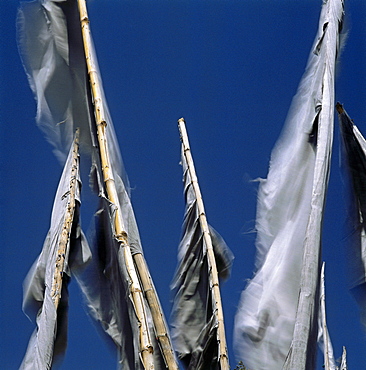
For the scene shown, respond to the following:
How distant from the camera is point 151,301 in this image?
250 cm

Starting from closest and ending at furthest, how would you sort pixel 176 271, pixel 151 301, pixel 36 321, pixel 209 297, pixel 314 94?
pixel 314 94 < pixel 151 301 < pixel 36 321 < pixel 209 297 < pixel 176 271

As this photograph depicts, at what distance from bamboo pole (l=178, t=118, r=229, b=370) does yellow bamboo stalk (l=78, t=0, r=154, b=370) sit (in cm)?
51

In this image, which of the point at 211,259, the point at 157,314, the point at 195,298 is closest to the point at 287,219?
the point at 157,314

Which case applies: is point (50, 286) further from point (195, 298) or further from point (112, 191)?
point (195, 298)

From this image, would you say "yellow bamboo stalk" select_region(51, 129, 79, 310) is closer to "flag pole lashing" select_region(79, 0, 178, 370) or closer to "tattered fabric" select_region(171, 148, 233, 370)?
"flag pole lashing" select_region(79, 0, 178, 370)

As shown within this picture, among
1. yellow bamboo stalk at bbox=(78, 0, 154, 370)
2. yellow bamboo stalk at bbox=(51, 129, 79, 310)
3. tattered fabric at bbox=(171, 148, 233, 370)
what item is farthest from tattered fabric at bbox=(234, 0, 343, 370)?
yellow bamboo stalk at bbox=(51, 129, 79, 310)

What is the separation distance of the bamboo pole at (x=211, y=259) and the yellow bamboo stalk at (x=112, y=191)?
1.67 ft

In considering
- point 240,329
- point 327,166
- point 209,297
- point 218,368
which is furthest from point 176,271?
point 327,166

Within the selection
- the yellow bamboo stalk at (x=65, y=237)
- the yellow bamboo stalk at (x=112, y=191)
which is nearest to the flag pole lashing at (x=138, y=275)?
the yellow bamboo stalk at (x=112, y=191)

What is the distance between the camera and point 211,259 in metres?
2.93

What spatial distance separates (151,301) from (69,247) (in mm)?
434

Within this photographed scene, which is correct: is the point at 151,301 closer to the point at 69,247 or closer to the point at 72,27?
the point at 69,247

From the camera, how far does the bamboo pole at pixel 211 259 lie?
261 centimetres

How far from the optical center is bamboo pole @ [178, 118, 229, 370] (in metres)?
2.61
